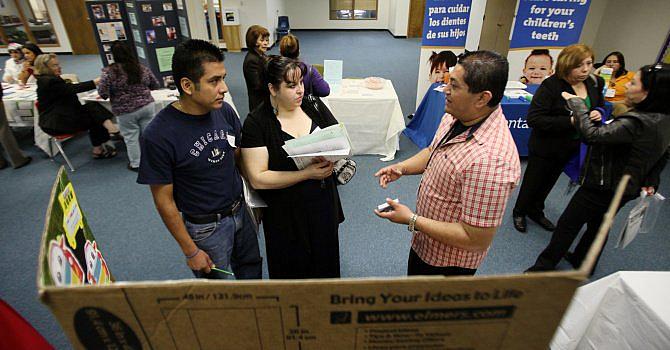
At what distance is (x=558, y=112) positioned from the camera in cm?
233

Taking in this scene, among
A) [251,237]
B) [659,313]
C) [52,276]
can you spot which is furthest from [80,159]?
[659,313]

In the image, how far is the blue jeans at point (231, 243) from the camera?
1.66 metres

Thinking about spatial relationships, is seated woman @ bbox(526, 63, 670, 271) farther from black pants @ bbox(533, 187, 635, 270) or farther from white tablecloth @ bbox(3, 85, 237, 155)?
white tablecloth @ bbox(3, 85, 237, 155)

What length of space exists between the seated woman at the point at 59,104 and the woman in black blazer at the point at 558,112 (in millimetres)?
4155

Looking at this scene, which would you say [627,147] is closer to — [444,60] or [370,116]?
[370,116]

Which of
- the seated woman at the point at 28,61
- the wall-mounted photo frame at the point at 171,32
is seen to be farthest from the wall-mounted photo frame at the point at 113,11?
the seated woman at the point at 28,61

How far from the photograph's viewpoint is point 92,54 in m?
9.72

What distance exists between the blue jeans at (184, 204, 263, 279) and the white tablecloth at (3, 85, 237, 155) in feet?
8.30

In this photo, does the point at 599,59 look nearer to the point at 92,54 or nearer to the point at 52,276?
the point at 52,276

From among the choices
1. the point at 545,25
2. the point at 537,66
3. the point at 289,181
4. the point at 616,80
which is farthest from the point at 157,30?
the point at 616,80

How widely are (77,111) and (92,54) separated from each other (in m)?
7.64

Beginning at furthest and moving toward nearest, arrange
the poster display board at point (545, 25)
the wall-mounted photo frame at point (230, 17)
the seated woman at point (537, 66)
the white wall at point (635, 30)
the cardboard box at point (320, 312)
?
the wall-mounted photo frame at point (230, 17) < the white wall at point (635, 30) < the poster display board at point (545, 25) < the seated woman at point (537, 66) < the cardboard box at point (320, 312)

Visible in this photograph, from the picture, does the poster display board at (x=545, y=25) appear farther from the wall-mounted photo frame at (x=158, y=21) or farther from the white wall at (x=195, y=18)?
the white wall at (x=195, y=18)

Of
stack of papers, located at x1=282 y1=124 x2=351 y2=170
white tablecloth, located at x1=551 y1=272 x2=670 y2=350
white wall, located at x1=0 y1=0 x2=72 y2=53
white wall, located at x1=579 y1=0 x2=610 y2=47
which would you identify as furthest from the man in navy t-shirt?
white wall, located at x1=0 y1=0 x2=72 y2=53
